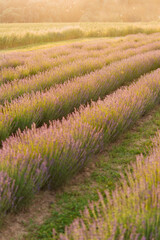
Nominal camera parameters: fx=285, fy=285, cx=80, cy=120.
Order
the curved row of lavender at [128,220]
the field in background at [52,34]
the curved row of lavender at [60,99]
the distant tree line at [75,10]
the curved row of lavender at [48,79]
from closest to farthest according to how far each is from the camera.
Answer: the curved row of lavender at [128,220] → the curved row of lavender at [60,99] → the curved row of lavender at [48,79] → the field in background at [52,34] → the distant tree line at [75,10]

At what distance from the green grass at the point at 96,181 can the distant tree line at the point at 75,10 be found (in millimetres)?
48162

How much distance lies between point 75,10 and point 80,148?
57.3 meters

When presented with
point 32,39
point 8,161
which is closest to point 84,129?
point 8,161

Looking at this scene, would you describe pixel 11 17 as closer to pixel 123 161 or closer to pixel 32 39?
pixel 32 39

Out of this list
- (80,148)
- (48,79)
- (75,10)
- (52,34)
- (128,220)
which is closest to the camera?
(128,220)

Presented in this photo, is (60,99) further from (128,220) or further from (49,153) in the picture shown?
(128,220)

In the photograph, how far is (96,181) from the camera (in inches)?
107

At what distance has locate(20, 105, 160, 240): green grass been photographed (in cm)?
210

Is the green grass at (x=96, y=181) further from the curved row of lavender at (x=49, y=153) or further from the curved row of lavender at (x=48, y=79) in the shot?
the curved row of lavender at (x=48, y=79)

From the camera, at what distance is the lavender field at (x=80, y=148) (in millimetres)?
1521

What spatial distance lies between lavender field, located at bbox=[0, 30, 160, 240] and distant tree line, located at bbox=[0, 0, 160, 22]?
1848 inches

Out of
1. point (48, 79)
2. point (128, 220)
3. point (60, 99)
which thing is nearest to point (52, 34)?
point (48, 79)

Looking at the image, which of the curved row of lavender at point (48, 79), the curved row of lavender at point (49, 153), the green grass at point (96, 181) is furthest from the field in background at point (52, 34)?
the curved row of lavender at point (49, 153)

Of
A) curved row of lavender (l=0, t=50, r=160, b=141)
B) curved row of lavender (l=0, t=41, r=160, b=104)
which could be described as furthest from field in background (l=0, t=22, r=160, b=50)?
curved row of lavender (l=0, t=50, r=160, b=141)
